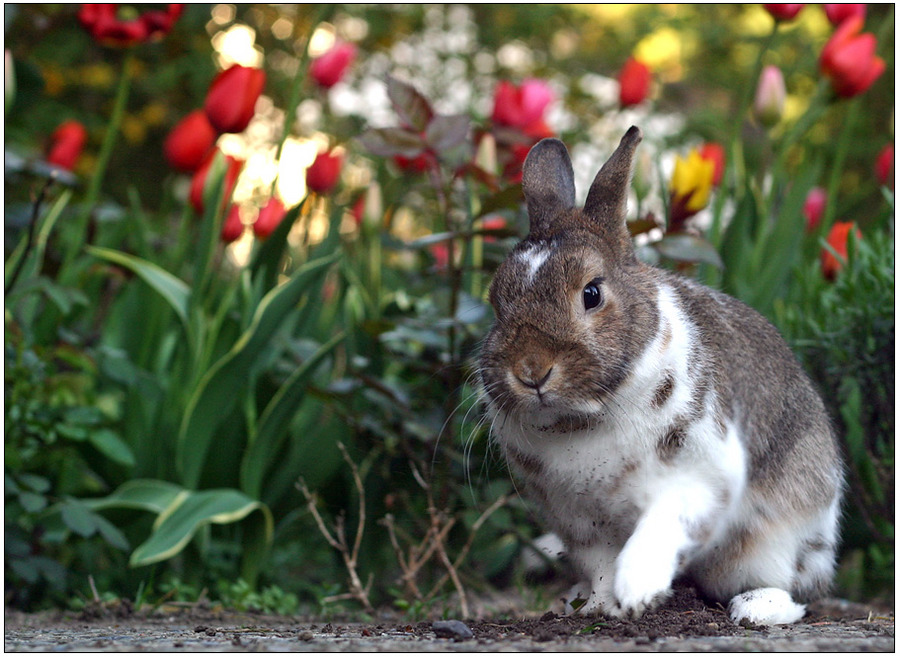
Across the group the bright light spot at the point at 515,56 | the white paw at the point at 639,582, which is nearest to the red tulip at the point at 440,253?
the white paw at the point at 639,582

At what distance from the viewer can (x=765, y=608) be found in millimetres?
2445

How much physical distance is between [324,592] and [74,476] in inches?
43.6

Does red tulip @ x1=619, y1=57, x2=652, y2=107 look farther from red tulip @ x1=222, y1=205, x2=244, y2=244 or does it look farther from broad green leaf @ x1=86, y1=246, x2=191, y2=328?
broad green leaf @ x1=86, y1=246, x2=191, y2=328

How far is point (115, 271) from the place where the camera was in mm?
3928

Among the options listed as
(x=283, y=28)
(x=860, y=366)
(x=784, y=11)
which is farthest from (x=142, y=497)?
(x=283, y=28)

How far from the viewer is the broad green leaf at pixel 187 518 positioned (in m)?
3.07

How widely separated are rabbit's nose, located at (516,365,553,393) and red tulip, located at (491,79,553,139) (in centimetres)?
196

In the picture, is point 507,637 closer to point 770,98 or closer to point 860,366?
point 860,366

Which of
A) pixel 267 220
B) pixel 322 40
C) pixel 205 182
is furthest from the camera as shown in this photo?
pixel 322 40

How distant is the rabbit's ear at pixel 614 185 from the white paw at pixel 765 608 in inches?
42.9

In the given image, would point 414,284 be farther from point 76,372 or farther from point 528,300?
point 528,300

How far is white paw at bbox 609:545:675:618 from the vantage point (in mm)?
2164

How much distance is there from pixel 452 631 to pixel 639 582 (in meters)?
0.46

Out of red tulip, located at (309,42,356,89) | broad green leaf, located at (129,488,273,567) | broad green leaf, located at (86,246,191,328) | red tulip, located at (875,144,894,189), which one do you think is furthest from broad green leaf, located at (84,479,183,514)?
red tulip, located at (875,144,894,189)
